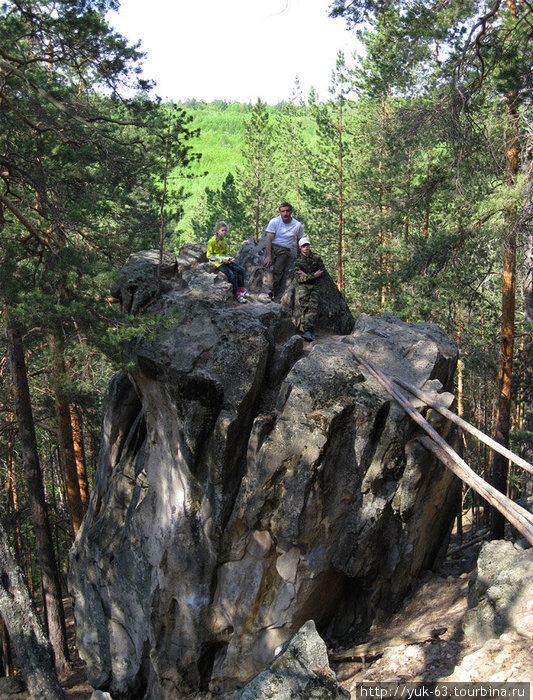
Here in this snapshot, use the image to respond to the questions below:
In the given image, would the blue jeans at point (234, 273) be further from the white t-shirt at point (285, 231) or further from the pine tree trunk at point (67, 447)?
the pine tree trunk at point (67, 447)

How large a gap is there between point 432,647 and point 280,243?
22.5 feet

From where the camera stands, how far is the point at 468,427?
7.07 meters

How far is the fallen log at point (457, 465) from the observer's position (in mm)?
5996

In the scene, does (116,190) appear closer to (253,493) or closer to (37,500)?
(37,500)

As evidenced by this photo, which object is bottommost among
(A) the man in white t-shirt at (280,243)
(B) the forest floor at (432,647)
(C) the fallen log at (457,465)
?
(B) the forest floor at (432,647)

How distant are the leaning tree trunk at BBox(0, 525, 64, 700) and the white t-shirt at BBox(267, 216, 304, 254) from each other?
21.2 feet

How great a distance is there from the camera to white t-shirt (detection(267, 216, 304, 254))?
10.8 m

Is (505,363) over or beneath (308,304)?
beneath

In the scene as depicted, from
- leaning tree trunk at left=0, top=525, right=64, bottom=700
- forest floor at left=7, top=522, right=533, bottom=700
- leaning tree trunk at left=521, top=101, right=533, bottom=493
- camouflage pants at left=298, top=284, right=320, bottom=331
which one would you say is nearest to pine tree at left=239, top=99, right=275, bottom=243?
leaning tree trunk at left=521, top=101, right=533, bottom=493

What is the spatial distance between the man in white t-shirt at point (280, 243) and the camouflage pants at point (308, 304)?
1066mm

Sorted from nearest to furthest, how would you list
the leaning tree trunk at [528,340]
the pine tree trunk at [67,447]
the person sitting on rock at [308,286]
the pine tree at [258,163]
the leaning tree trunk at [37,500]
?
the person sitting on rock at [308,286] → the leaning tree trunk at [528,340] → the leaning tree trunk at [37,500] → the pine tree trunk at [67,447] → the pine tree at [258,163]

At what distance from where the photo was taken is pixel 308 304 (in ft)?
32.4

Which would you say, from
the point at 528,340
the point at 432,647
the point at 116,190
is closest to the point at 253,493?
the point at 432,647

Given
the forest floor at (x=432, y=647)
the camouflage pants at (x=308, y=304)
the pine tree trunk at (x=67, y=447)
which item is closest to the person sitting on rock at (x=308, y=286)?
the camouflage pants at (x=308, y=304)
